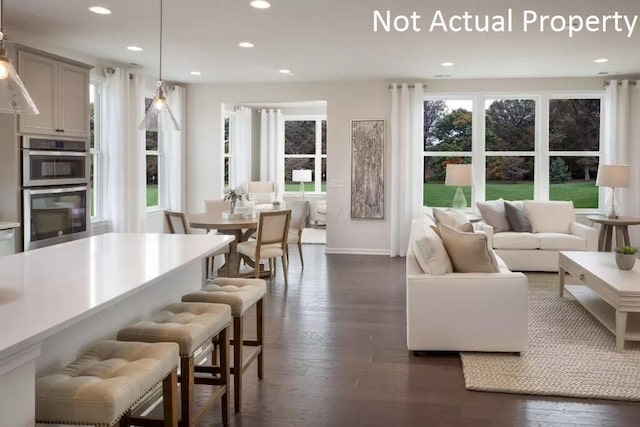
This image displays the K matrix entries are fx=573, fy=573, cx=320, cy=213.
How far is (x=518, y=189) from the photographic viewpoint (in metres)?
8.81

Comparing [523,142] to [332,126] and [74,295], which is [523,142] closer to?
[332,126]

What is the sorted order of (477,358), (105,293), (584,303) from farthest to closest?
(584,303) < (477,358) < (105,293)

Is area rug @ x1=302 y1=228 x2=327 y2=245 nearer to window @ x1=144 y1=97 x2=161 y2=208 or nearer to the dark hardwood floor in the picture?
window @ x1=144 y1=97 x2=161 y2=208

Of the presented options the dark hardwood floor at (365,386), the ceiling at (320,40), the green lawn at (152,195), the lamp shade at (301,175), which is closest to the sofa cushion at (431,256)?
the dark hardwood floor at (365,386)

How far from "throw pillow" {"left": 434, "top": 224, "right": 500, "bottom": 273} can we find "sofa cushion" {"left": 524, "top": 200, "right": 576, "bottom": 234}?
3927 millimetres

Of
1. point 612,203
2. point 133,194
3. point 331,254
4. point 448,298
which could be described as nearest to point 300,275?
point 331,254

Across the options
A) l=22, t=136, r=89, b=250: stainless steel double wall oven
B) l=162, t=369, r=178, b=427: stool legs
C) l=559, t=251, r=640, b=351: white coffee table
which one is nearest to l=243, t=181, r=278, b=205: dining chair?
l=22, t=136, r=89, b=250: stainless steel double wall oven

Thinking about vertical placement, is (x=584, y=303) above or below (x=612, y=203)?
below

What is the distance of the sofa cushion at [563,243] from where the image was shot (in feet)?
23.4

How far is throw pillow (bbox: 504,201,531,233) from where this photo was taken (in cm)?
757

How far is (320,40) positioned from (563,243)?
3915 millimetres

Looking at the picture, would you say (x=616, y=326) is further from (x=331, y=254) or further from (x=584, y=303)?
(x=331, y=254)

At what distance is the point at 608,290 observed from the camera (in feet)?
14.0

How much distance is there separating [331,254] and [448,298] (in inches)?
190
